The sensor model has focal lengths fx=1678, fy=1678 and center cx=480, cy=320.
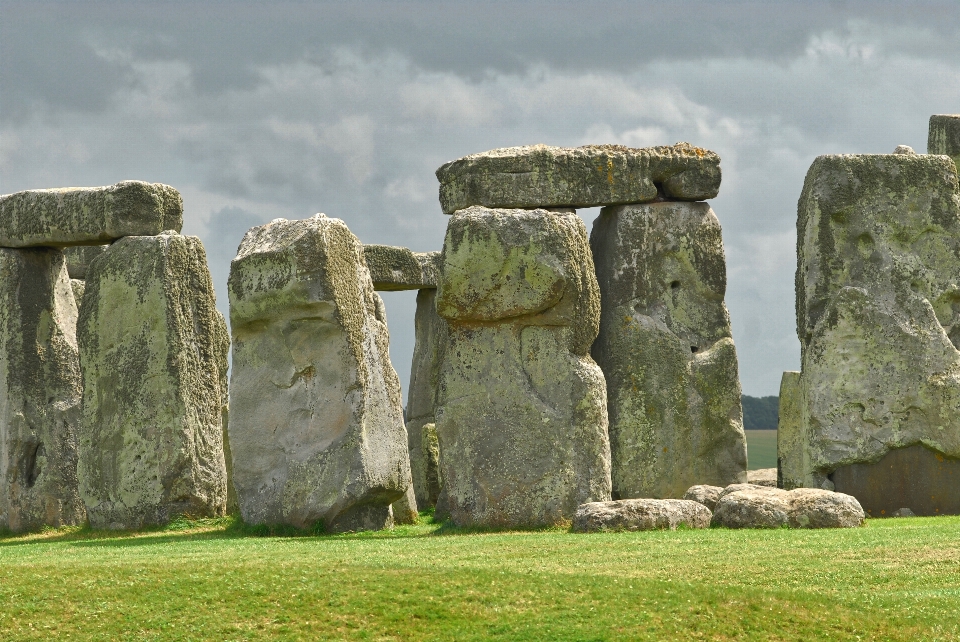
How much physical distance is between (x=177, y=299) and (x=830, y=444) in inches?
326

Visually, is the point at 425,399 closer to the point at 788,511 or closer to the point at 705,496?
the point at 705,496

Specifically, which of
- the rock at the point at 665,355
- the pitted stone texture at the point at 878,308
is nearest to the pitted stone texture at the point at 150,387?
the rock at the point at 665,355

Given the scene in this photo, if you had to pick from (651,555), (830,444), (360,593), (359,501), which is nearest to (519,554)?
(651,555)

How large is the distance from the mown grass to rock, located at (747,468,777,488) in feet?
35.6

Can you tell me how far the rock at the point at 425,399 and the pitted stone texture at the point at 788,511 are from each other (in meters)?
7.59

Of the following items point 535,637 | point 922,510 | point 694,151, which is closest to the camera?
point 535,637

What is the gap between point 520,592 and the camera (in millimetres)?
13180

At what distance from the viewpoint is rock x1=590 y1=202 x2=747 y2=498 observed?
24.1 meters

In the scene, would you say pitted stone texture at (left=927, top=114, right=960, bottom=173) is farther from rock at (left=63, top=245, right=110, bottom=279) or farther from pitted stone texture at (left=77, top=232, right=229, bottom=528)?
rock at (left=63, top=245, right=110, bottom=279)

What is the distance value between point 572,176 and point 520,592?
462 inches

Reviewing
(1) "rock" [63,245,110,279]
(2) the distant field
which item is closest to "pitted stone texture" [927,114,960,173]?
(1) "rock" [63,245,110,279]

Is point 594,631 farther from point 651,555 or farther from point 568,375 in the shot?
point 568,375

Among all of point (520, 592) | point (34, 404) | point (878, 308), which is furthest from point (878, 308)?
point (34, 404)

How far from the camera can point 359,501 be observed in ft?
60.5
